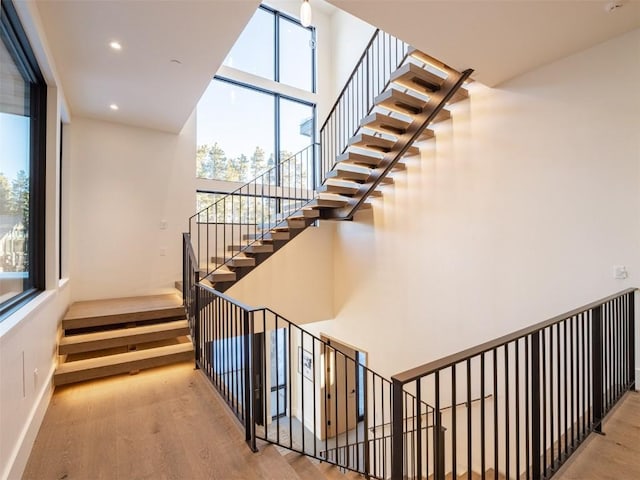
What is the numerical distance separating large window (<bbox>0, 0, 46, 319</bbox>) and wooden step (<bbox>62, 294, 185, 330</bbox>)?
0.90 m

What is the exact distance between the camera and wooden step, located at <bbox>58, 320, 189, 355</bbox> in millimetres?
3453

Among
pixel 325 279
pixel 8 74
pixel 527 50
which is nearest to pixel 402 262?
pixel 325 279

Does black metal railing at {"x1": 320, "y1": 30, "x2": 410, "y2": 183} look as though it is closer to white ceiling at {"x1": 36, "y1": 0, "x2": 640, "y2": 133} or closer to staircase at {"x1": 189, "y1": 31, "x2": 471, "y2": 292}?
staircase at {"x1": 189, "y1": 31, "x2": 471, "y2": 292}

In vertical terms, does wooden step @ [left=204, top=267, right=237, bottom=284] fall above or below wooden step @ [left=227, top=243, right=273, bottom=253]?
below

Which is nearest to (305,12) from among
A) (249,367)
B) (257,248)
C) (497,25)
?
(497,25)

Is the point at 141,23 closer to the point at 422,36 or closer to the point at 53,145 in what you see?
the point at 53,145

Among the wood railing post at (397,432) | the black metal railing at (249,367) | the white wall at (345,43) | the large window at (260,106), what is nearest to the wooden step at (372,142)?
the black metal railing at (249,367)

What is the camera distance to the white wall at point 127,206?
4867 millimetres

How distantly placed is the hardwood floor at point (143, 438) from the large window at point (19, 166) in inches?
39.8

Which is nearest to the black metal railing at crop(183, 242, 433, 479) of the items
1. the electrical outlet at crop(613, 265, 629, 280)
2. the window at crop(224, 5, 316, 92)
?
the electrical outlet at crop(613, 265, 629, 280)

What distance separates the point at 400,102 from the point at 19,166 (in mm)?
3662

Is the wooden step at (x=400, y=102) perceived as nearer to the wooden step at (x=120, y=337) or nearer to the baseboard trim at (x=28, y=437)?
the wooden step at (x=120, y=337)

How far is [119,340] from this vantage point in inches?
145

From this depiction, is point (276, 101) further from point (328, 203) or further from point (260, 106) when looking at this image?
point (328, 203)
